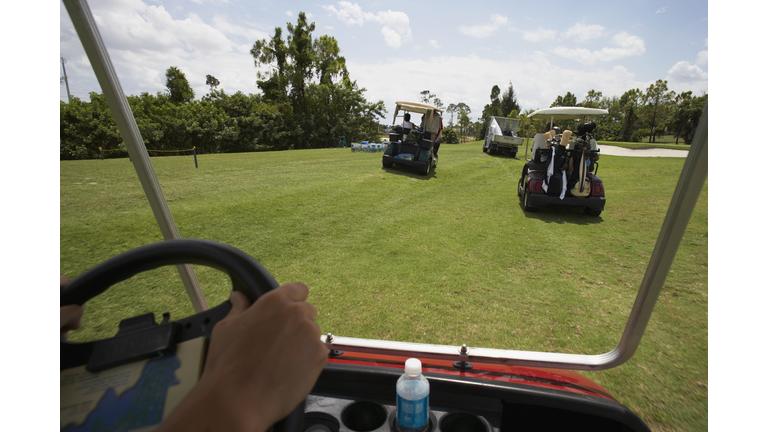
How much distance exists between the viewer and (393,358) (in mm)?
1298

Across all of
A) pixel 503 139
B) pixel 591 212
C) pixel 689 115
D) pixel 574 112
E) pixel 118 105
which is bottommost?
pixel 591 212

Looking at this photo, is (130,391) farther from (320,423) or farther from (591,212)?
(591,212)

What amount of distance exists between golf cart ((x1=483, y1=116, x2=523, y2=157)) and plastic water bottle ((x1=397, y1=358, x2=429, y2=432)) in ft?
56.1

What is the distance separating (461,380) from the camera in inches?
45.8

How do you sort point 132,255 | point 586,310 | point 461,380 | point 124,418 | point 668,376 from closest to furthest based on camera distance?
point 124,418
point 132,255
point 461,380
point 668,376
point 586,310

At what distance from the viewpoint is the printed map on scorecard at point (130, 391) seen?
58 centimetres

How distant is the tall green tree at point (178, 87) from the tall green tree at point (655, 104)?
1487 inches

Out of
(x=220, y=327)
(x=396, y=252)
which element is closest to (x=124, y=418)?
(x=220, y=327)

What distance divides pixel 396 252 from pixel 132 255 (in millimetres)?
3484

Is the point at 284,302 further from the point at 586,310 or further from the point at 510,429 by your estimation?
the point at 586,310

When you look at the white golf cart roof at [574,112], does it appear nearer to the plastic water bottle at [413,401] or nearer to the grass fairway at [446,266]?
the grass fairway at [446,266]

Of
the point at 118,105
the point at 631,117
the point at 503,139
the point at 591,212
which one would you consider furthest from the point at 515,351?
the point at 631,117

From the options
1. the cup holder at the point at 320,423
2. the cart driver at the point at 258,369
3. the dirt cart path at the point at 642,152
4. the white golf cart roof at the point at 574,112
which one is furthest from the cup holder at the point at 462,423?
the dirt cart path at the point at 642,152

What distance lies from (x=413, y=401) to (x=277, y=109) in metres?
30.0
